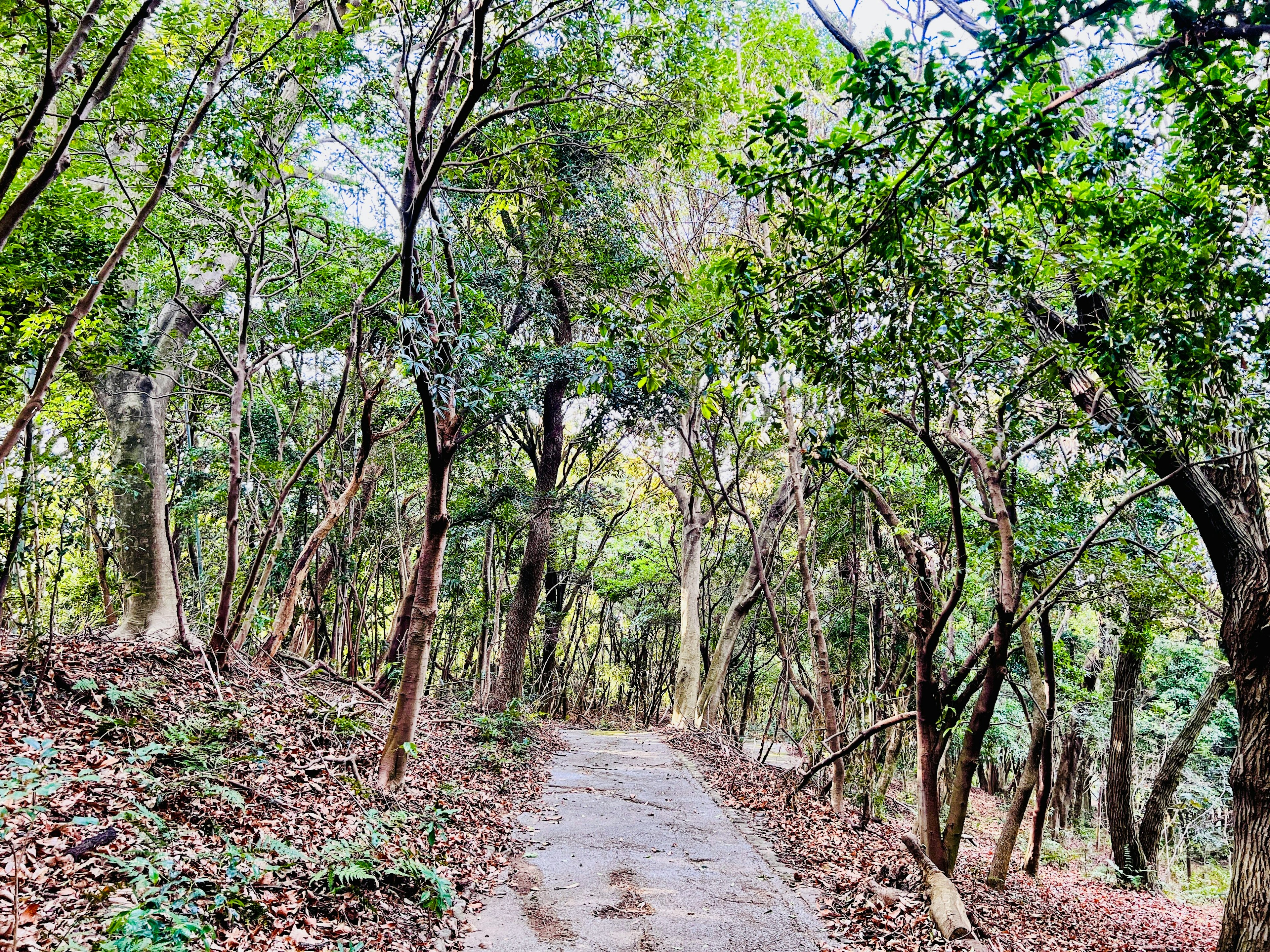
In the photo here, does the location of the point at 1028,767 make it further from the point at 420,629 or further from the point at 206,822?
the point at 206,822

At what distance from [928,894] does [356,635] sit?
12.8 m

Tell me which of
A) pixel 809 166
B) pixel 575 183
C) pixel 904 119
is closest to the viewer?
pixel 904 119

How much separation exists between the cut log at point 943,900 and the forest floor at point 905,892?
0.34 ft

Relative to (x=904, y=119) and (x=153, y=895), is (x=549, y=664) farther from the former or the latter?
(x=904, y=119)

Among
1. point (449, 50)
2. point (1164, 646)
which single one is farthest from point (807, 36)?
point (1164, 646)

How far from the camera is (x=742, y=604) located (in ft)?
48.8

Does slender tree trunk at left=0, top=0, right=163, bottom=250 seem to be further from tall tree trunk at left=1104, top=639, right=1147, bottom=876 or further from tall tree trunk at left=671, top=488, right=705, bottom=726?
tall tree trunk at left=671, top=488, right=705, bottom=726

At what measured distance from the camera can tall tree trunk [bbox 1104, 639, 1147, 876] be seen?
1202 centimetres

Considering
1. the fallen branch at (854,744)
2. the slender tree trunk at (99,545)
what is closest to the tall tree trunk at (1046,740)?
the fallen branch at (854,744)

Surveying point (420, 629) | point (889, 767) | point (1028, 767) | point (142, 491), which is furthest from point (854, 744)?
point (142, 491)

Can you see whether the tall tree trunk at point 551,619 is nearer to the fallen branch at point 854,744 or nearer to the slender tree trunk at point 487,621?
the slender tree trunk at point 487,621

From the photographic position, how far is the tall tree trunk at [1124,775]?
1202cm

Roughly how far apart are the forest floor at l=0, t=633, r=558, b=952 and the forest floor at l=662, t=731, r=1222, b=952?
2902mm

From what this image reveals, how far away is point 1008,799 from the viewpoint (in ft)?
75.6
